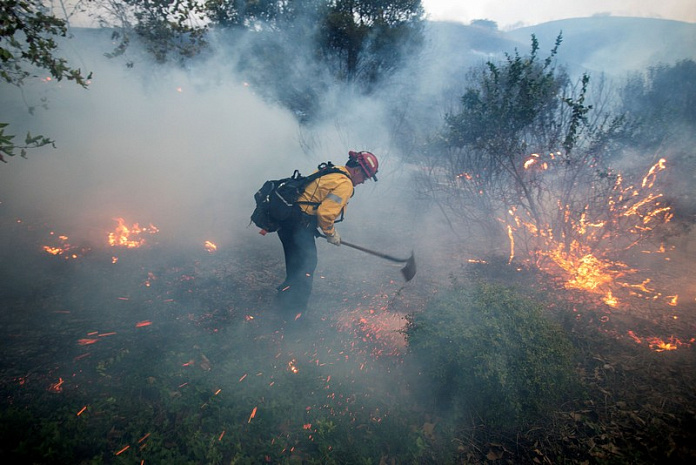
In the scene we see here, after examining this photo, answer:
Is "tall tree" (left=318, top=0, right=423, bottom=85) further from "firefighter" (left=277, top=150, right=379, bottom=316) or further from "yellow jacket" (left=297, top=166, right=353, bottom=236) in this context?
"yellow jacket" (left=297, top=166, right=353, bottom=236)

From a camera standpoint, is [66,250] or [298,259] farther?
[66,250]

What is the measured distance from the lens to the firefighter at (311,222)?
3439 millimetres

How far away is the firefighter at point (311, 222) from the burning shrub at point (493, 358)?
142 cm

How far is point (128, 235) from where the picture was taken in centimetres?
582

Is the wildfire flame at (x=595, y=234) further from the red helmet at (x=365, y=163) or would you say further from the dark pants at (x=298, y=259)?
the dark pants at (x=298, y=259)

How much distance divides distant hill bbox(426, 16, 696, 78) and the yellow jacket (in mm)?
20879

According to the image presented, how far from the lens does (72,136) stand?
1116cm

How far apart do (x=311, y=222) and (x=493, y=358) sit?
2.25 metres

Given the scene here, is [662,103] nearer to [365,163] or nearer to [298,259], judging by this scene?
[365,163]

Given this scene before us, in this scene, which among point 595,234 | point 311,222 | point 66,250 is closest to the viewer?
point 311,222

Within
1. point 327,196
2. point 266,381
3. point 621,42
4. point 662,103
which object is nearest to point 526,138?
point 327,196

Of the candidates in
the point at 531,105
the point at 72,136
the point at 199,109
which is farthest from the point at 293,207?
the point at 72,136

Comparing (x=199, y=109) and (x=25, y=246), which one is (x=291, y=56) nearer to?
(x=199, y=109)

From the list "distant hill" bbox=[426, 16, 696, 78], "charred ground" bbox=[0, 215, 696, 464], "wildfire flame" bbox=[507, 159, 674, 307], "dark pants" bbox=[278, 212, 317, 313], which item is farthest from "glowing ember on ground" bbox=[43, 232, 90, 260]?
"distant hill" bbox=[426, 16, 696, 78]
